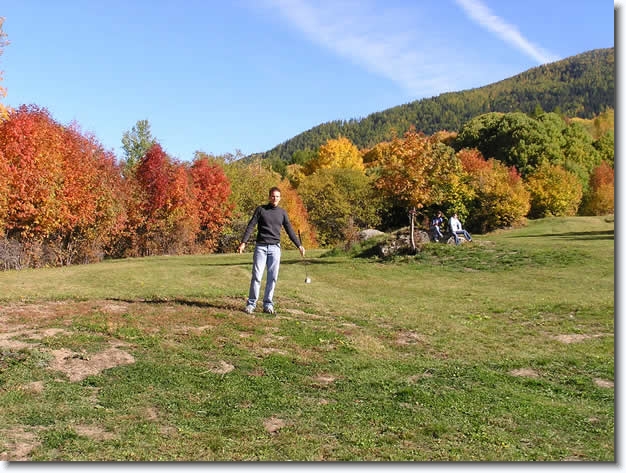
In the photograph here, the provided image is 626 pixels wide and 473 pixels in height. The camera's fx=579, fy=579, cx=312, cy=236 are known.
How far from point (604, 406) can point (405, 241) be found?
73.2ft

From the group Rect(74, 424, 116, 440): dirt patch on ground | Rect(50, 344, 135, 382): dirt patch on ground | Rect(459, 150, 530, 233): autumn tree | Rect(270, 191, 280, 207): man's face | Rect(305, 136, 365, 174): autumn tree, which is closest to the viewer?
Rect(74, 424, 116, 440): dirt patch on ground

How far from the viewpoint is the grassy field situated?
617 cm

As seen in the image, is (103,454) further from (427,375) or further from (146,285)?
(146,285)

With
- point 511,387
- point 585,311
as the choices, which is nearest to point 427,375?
point 511,387

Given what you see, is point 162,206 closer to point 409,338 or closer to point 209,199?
point 209,199

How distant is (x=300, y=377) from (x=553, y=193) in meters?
60.1

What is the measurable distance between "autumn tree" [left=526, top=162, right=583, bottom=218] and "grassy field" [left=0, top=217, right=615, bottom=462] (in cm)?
4841

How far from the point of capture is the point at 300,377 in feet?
28.8

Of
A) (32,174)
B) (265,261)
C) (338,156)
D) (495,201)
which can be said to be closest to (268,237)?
(265,261)

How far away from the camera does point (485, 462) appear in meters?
5.80

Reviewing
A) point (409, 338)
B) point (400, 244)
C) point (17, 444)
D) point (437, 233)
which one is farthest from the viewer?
point (437, 233)

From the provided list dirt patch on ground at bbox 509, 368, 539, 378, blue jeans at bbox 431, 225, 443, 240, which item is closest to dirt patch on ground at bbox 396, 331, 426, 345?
dirt patch on ground at bbox 509, 368, 539, 378

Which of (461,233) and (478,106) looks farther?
(478,106)

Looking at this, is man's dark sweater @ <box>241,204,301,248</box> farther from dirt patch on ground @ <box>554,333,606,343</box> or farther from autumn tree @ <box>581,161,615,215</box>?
autumn tree @ <box>581,161,615,215</box>
